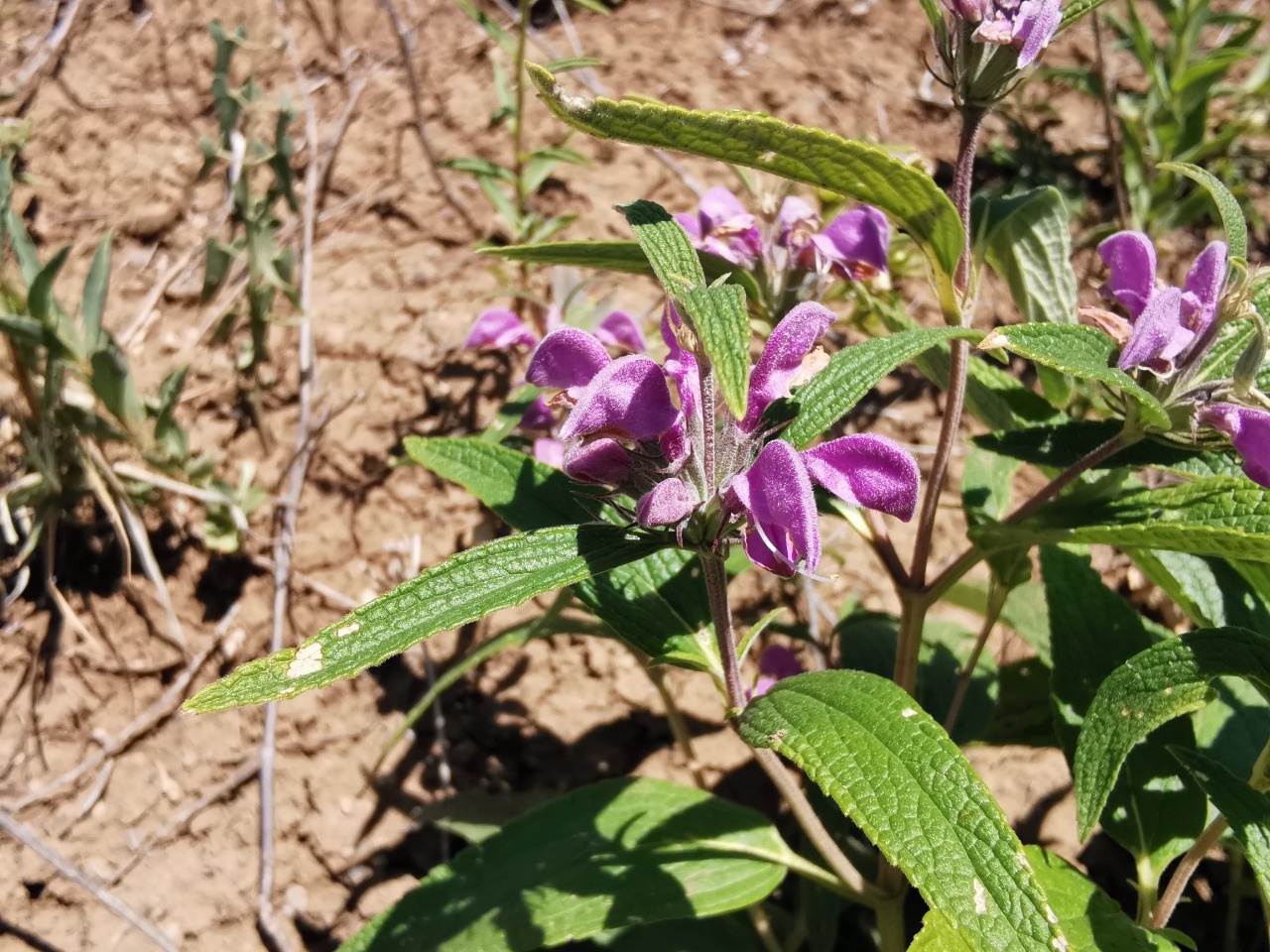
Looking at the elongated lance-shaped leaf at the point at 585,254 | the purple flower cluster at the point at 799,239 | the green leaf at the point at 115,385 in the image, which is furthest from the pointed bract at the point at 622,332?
the green leaf at the point at 115,385

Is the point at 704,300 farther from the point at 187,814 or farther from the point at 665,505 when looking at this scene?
the point at 187,814

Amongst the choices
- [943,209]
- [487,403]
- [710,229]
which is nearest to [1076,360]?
[943,209]

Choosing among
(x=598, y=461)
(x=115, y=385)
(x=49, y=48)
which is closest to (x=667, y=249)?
(x=598, y=461)

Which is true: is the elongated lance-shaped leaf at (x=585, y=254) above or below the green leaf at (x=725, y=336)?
below

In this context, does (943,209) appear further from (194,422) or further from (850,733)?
(194,422)

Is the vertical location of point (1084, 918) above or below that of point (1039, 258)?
below

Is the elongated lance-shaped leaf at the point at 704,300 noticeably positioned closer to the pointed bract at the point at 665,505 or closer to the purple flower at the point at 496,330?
the pointed bract at the point at 665,505
